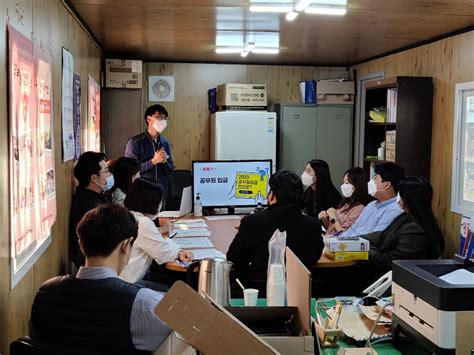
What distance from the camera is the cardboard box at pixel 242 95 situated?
636cm

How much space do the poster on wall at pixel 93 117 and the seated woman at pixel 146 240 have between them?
6.23ft

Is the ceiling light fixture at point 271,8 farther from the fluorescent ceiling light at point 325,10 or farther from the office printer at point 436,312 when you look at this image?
the office printer at point 436,312

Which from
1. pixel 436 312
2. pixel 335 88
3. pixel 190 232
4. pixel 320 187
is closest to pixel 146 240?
pixel 190 232

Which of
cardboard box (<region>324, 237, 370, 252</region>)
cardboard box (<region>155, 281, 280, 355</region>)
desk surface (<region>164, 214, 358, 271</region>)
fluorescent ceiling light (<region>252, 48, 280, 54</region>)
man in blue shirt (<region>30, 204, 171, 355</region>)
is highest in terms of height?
fluorescent ceiling light (<region>252, 48, 280, 54</region>)

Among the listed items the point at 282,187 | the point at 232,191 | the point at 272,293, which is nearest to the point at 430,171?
the point at 232,191

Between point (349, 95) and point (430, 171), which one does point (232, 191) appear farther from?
Answer: point (349, 95)

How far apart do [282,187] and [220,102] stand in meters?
3.66

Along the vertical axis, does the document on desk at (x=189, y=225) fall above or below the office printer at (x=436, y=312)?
below

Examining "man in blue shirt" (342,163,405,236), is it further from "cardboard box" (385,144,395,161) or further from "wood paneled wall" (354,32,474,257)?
"cardboard box" (385,144,395,161)

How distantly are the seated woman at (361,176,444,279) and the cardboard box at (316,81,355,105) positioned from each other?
346 centimetres

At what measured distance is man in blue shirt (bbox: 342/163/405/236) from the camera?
12.6 feet

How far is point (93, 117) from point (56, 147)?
203cm

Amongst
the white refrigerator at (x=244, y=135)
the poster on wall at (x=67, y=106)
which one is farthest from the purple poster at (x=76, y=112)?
the white refrigerator at (x=244, y=135)

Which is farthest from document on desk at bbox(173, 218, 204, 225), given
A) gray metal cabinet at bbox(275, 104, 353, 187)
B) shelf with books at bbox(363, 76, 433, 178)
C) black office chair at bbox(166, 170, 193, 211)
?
gray metal cabinet at bbox(275, 104, 353, 187)
